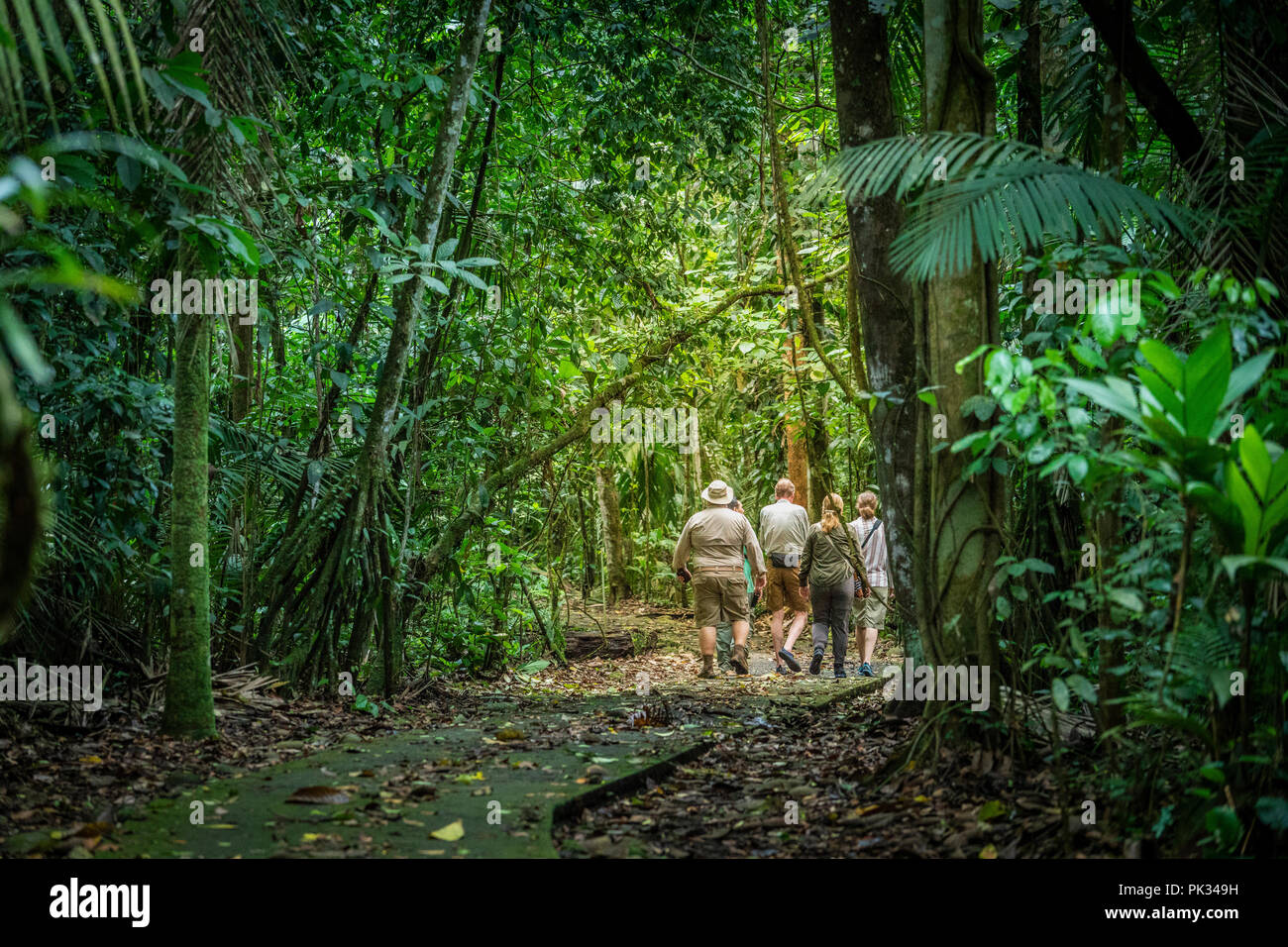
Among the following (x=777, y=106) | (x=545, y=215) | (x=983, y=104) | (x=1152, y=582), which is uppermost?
(x=777, y=106)

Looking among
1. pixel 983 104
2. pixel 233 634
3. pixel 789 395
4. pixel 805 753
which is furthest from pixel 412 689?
pixel 789 395

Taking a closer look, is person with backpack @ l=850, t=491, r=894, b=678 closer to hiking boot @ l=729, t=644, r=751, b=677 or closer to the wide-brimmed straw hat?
hiking boot @ l=729, t=644, r=751, b=677

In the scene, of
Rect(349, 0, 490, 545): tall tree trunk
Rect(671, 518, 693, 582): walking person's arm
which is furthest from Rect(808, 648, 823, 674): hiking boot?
Rect(349, 0, 490, 545): tall tree trunk

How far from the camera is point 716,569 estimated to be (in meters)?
8.84

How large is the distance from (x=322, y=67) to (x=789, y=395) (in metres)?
7.62

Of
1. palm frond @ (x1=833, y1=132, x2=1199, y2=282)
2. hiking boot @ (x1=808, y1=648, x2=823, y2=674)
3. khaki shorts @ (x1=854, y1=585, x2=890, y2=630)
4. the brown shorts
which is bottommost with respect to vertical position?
hiking boot @ (x1=808, y1=648, x2=823, y2=674)

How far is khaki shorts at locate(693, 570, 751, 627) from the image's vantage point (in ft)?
29.0

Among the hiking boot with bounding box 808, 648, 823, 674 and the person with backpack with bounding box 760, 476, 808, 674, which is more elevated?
the person with backpack with bounding box 760, 476, 808, 674

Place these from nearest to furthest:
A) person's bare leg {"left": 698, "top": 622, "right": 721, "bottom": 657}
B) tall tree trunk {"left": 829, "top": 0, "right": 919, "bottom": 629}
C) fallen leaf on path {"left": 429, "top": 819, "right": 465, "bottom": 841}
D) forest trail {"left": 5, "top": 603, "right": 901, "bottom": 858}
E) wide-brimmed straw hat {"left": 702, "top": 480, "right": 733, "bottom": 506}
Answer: forest trail {"left": 5, "top": 603, "right": 901, "bottom": 858}
fallen leaf on path {"left": 429, "top": 819, "right": 465, "bottom": 841}
tall tree trunk {"left": 829, "top": 0, "right": 919, "bottom": 629}
person's bare leg {"left": 698, "top": 622, "right": 721, "bottom": 657}
wide-brimmed straw hat {"left": 702, "top": 480, "right": 733, "bottom": 506}

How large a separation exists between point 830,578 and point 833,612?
39 centimetres

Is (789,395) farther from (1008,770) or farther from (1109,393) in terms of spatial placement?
(1109,393)

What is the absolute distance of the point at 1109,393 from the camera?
2514 mm

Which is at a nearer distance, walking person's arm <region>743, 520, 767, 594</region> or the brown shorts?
walking person's arm <region>743, 520, 767, 594</region>

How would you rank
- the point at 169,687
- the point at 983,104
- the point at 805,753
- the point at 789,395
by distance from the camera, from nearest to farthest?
the point at 983,104 < the point at 169,687 < the point at 805,753 < the point at 789,395
